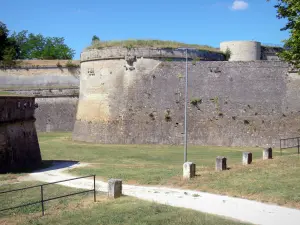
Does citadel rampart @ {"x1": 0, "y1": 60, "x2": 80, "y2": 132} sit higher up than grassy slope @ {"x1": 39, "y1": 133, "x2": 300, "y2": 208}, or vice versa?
citadel rampart @ {"x1": 0, "y1": 60, "x2": 80, "y2": 132}

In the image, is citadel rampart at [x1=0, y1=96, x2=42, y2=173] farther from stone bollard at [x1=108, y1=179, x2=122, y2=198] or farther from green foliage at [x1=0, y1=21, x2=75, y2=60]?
green foliage at [x1=0, y1=21, x2=75, y2=60]

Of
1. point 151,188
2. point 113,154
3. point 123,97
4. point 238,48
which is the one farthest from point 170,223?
point 238,48

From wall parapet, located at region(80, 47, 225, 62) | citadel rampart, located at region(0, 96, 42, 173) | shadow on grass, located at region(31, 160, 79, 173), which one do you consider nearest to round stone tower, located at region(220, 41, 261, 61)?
wall parapet, located at region(80, 47, 225, 62)

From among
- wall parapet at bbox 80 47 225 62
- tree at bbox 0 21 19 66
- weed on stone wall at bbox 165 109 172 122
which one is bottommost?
Answer: weed on stone wall at bbox 165 109 172 122

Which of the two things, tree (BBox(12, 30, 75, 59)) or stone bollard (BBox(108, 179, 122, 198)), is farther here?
tree (BBox(12, 30, 75, 59))

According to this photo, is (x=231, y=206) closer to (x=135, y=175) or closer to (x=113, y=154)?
(x=135, y=175)

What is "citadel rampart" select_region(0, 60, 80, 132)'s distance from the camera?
41.3 metres

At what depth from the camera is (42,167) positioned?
2012cm

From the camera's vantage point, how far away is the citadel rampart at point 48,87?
41.3m

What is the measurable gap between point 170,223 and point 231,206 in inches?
87.5

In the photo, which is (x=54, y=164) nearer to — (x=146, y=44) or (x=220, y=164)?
(x=220, y=164)

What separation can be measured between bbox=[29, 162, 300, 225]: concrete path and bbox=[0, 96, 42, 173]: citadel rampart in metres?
4.49

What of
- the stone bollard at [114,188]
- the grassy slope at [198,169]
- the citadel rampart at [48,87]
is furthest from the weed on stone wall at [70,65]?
the stone bollard at [114,188]

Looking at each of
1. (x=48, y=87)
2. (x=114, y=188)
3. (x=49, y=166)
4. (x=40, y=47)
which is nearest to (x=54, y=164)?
(x=49, y=166)
